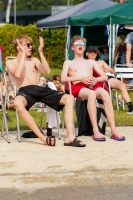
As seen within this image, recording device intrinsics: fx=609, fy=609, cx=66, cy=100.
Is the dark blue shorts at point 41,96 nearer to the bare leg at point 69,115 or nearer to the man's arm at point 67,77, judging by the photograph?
the bare leg at point 69,115

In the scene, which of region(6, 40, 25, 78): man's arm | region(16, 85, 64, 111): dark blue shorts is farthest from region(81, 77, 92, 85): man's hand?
region(6, 40, 25, 78): man's arm

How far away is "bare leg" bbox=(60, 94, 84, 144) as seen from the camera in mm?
7531

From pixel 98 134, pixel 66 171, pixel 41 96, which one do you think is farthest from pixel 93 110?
pixel 66 171

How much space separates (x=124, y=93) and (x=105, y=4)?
12106mm

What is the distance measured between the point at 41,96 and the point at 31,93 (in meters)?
0.13

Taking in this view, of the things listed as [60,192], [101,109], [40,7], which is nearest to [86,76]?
[101,109]

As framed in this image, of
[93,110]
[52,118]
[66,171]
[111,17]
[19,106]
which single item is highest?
[111,17]

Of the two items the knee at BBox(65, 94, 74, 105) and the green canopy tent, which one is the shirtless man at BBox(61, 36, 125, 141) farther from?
the green canopy tent

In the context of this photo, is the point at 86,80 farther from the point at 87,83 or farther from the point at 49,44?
the point at 49,44

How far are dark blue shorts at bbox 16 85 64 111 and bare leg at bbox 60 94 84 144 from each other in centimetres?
9

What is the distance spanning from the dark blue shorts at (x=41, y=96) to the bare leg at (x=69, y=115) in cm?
9

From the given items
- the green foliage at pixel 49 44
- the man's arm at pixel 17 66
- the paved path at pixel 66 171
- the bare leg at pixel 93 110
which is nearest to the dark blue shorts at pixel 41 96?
the man's arm at pixel 17 66

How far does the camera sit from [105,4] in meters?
21.9

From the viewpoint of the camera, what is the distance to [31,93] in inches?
310
